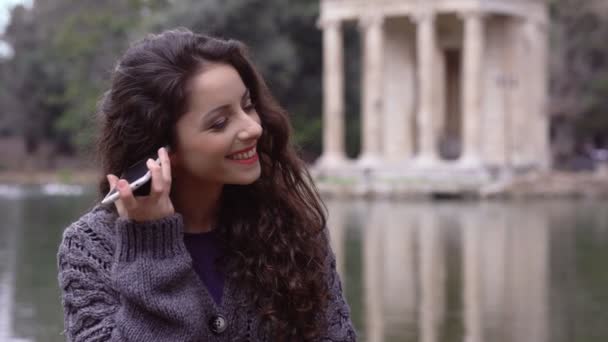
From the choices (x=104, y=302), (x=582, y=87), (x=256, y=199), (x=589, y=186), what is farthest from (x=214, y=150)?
(x=582, y=87)

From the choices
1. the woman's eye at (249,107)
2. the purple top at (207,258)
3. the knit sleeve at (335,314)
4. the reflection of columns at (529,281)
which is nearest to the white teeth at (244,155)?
the woman's eye at (249,107)

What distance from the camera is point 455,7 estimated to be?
3834cm

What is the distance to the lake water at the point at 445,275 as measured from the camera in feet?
32.1

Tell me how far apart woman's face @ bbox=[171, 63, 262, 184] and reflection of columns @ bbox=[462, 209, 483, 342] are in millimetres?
6503

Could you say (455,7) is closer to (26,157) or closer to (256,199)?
(26,157)

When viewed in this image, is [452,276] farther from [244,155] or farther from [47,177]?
[47,177]

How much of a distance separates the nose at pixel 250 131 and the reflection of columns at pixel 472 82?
3531 centimetres

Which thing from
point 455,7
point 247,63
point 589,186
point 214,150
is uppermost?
point 455,7

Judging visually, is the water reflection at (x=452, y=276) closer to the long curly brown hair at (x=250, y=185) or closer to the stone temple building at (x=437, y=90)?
the long curly brown hair at (x=250, y=185)

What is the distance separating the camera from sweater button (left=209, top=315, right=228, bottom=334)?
2865 mm

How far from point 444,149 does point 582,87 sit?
936cm

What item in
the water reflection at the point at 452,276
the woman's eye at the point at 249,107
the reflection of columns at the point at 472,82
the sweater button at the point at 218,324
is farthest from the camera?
the reflection of columns at the point at 472,82

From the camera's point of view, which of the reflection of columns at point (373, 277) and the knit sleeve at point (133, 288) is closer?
the knit sleeve at point (133, 288)

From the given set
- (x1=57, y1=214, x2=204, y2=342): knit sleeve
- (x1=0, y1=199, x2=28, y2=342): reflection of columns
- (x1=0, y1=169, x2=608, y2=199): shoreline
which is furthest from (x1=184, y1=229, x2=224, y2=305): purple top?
(x1=0, y1=169, x2=608, y2=199): shoreline
